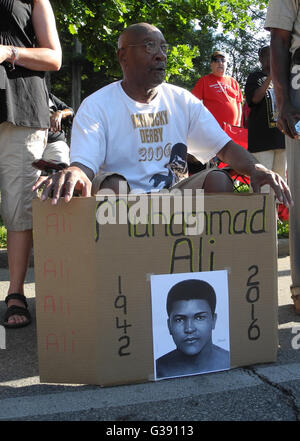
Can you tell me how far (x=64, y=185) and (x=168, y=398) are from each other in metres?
0.82

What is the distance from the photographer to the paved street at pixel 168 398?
1693mm

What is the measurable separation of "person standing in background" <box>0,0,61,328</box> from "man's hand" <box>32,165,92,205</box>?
0.85 metres

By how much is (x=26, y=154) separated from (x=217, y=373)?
1499mm

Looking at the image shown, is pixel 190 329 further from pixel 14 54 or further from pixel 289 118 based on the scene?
pixel 14 54

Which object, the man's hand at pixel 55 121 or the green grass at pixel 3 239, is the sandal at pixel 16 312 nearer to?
the man's hand at pixel 55 121

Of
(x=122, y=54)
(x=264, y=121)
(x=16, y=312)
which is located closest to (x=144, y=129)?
(x=122, y=54)

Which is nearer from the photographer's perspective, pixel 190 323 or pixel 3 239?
pixel 190 323

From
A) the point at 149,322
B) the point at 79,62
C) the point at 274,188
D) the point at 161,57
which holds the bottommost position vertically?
the point at 149,322

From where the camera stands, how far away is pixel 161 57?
2.54 m

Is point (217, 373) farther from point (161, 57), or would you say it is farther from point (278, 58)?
point (278, 58)

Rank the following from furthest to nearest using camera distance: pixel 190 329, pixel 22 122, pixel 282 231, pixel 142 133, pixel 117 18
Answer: pixel 117 18
pixel 282 231
pixel 22 122
pixel 142 133
pixel 190 329

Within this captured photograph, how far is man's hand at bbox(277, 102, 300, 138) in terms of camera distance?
277 centimetres

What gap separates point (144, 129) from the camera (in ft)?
8.18

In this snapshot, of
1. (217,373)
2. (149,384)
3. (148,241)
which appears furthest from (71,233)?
(217,373)
